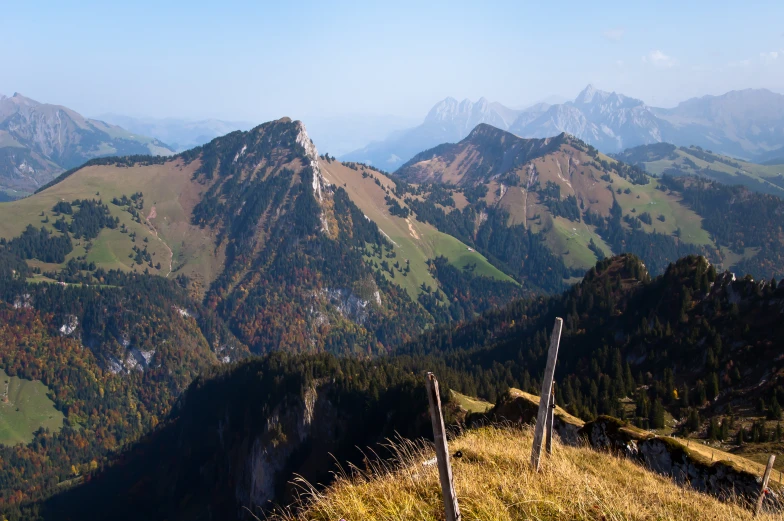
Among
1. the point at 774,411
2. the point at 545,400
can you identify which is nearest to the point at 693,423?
the point at 774,411

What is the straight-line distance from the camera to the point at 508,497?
9.98 meters

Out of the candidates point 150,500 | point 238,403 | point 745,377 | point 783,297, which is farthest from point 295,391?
point 783,297

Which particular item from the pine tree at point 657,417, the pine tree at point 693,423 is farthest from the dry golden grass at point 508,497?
the pine tree at point 657,417

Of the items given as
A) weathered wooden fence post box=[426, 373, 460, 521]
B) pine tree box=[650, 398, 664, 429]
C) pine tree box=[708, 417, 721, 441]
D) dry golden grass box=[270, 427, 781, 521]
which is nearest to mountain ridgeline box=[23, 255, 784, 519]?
pine tree box=[650, 398, 664, 429]

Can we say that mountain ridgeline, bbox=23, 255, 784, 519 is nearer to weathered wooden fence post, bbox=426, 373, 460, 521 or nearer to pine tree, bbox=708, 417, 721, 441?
pine tree, bbox=708, 417, 721, 441

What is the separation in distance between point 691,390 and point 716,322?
20504 mm

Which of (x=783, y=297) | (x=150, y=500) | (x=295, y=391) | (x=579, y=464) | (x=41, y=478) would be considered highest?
(x=579, y=464)

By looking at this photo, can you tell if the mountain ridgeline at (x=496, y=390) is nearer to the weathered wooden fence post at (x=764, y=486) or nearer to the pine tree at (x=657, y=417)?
the pine tree at (x=657, y=417)

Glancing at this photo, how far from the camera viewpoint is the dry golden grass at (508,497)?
9422 millimetres

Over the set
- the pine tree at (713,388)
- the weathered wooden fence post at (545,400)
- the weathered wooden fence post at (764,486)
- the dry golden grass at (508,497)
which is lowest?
the pine tree at (713,388)

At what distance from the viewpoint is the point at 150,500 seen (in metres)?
129

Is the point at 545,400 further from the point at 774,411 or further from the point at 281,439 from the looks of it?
the point at 281,439

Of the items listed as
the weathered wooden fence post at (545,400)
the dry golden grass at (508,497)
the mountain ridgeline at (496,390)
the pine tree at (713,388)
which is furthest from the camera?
the mountain ridgeline at (496,390)

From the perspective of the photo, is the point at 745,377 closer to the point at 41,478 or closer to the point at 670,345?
the point at 670,345
